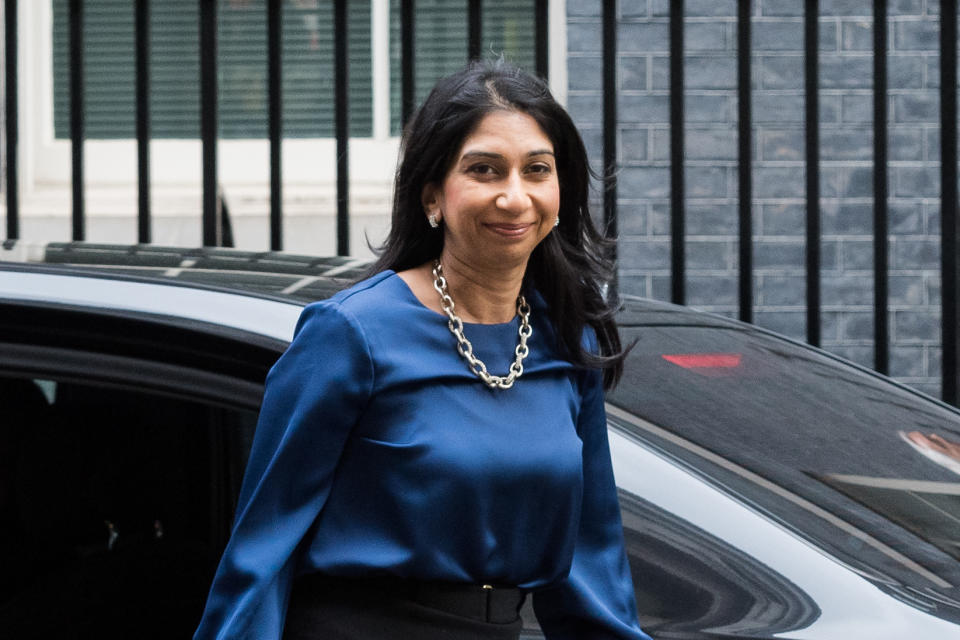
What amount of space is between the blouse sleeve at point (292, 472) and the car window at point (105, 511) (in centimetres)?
85

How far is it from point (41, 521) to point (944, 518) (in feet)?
4.87

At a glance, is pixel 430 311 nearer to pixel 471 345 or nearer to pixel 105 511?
pixel 471 345

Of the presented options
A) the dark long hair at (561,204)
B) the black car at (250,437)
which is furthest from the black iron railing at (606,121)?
the dark long hair at (561,204)

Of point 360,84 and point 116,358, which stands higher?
point 360,84

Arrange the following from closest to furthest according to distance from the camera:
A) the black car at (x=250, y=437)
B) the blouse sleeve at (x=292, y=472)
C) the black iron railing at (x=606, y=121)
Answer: the blouse sleeve at (x=292, y=472)
the black car at (x=250, y=437)
the black iron railing at (x=606, y=121)

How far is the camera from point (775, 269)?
5.38 m

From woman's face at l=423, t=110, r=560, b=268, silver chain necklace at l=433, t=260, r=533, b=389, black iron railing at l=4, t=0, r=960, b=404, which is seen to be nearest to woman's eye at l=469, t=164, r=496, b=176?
woman's face at l=423, t=110, r=560, b=268

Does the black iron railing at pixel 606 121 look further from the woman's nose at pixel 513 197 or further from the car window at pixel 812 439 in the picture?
the woman's nose at pixel 513 197

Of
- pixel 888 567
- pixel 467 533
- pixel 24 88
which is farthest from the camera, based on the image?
pixel 24 88

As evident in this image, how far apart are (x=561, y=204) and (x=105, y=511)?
118 cm

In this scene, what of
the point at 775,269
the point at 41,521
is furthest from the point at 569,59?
the point at 41,521

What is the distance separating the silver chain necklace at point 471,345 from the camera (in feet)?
4.80

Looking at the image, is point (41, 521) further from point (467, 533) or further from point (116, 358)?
point (467, 533)

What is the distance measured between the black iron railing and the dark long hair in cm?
195
